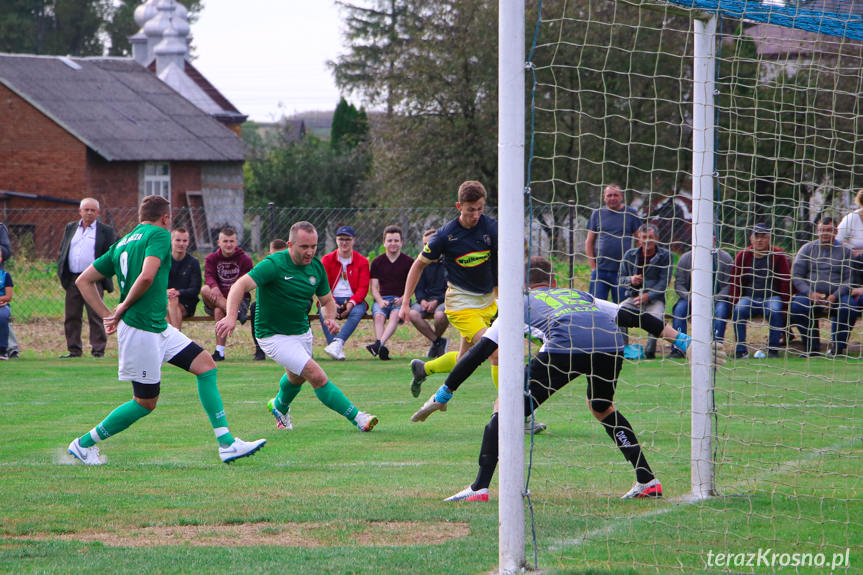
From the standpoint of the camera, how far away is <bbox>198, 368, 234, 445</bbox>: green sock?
305 inches

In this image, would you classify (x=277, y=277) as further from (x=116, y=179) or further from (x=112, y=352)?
(x=116, y=179)

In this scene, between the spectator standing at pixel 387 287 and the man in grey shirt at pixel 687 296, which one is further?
the spectator standing at pixel 387 287

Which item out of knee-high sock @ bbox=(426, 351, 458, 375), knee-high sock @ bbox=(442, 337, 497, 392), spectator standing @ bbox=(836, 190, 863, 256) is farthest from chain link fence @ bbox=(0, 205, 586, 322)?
knee-high sock @ bbox=(442, 337, 497, 392)

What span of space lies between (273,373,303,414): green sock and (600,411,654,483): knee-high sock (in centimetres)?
323

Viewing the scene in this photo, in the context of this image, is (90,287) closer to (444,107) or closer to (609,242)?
(609,242)

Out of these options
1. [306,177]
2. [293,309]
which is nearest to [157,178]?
[306,177]

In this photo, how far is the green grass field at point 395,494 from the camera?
522 cm

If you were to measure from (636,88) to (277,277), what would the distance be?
1902 centimetres

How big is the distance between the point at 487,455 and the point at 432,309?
8.72 metres

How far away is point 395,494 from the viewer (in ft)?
21.7

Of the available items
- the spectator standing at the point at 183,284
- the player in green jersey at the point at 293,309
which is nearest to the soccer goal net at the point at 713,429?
the player in green jersey at the point at 293,309

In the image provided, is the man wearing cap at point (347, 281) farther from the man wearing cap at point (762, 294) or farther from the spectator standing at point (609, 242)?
the man wearing cap at point (762, 294)

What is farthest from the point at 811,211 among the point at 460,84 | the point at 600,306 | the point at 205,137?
the point at 205,137

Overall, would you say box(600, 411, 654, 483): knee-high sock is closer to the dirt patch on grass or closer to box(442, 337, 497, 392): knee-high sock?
box(442, 337, 497, 392): knee-high sock
